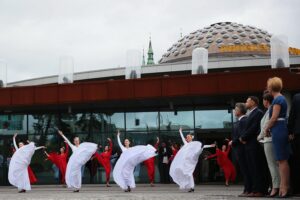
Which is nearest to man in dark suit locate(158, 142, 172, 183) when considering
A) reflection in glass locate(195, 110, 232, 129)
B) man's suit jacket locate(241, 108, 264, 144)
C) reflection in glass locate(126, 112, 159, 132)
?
reflection in glass locate(126, 112, 159, 132)

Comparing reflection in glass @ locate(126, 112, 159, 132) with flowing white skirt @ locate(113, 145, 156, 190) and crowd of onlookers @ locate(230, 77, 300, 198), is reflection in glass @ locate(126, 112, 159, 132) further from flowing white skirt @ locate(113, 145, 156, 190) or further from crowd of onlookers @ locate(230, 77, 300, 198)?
crowd of onlookers @ locate(230, 77, 300, 198)

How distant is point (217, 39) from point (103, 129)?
177 ft

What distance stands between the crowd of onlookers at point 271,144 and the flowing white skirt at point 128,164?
5.04 m

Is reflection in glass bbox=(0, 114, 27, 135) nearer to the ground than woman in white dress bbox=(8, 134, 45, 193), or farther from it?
farther from it

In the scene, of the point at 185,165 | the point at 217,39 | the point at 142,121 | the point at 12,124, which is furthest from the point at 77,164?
the point at 217,39

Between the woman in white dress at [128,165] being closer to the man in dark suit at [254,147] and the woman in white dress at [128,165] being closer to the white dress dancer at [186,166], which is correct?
the white dress dancer at [186,166]

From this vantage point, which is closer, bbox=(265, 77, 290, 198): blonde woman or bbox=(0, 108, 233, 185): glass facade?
bbox=(265, 77, 290, 198): blonde woman

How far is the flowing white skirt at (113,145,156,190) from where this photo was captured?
13.9m

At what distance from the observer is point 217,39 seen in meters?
73.0

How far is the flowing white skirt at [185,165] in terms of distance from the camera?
13539mm

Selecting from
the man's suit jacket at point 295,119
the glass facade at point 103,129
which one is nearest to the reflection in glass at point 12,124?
the glass facade at point 103,129

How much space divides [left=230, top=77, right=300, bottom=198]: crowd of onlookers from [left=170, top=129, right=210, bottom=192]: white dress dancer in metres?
4.18

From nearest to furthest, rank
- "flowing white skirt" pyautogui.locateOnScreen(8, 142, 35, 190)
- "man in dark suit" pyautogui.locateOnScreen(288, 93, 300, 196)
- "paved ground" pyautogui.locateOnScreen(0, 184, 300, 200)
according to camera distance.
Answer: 1. "man in dark suit" pyautogui.locateOnScreen(288, 93, 300, 196)
2. "paved ground" pyautogui.locateOnScreen(0, 184, 300, 200)
3. "flowing white skirt" pyautogui.locateOnScreen(8, 142, 35, 190)

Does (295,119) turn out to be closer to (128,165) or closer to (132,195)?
(132,195)
